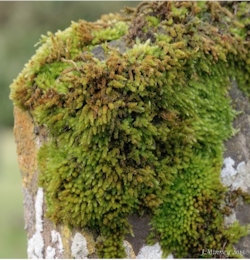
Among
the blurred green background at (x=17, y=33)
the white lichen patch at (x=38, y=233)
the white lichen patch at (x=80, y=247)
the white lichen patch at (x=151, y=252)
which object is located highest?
the blurred green background at (x=17, y=33)

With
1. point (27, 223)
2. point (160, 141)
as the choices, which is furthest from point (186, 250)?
point (27, 223)

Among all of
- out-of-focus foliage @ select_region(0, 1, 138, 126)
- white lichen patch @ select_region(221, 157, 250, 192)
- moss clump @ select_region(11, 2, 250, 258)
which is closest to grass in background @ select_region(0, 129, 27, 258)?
out-of-focus foliage @ select_region(0, 1, 138, 126)

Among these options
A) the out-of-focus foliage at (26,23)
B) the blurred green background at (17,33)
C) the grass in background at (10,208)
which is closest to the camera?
the grass in background at (10,208)

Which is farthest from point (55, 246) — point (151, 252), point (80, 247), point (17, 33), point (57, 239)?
point (17, 33)

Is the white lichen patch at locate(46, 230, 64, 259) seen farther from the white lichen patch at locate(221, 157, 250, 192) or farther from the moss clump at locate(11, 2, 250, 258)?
the white lichen patch at locate(221, 157, 250, 192)

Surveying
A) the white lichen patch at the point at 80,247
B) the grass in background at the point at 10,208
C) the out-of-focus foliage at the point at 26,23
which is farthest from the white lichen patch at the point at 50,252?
the out-of-focus foliage at the point at 26,23

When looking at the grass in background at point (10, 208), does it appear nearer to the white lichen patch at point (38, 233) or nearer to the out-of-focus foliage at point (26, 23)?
the out-of-focus foliage at point (26, 23)

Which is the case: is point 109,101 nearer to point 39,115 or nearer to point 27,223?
point 39,115
